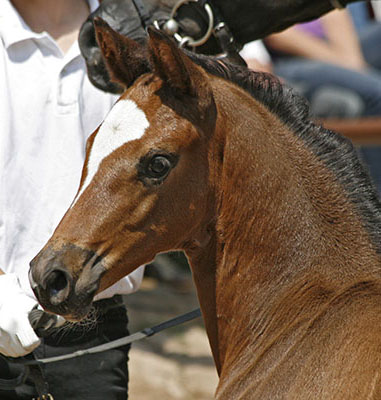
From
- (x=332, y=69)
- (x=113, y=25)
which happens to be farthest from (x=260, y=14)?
(x=332, y=69)

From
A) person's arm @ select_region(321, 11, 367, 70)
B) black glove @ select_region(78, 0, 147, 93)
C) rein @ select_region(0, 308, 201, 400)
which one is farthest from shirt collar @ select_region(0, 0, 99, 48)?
person's arm @ select_region(321, 11, 367, 70)

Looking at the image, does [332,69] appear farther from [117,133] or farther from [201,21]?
[117,133]

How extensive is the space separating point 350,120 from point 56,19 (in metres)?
2.89

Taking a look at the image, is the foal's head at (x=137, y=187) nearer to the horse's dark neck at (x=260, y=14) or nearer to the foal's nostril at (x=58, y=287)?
the foal's nostril at (x=58, y=287)

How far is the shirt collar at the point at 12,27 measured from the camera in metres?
2.29

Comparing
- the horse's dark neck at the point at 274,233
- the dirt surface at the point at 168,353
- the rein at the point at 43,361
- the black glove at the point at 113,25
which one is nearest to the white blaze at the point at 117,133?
the horse's dark neck at the point at 274,233

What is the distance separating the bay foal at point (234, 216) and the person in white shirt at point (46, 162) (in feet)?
1.10

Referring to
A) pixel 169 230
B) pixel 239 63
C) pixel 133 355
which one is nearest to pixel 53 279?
pixel 169 230

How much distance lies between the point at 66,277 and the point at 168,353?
340 centimetres

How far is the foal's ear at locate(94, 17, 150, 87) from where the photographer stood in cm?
200

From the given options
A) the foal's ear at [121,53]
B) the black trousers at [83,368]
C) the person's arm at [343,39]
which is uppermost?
the foal's ear at [121,53]

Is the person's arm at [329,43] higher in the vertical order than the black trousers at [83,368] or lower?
lower

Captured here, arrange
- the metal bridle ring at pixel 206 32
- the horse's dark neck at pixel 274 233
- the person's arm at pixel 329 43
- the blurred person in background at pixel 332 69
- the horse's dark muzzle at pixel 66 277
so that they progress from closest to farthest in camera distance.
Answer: the horse's dark muzzle at pixel 66 277 < the horse's dark neck at pixel 274 233 < the metal bridle ring at pixel 206 32 < the blurred person in background at pixel 332 69 < the person's arm at pixel 329 43

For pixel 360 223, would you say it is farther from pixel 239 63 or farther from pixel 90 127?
pixel 90 127
